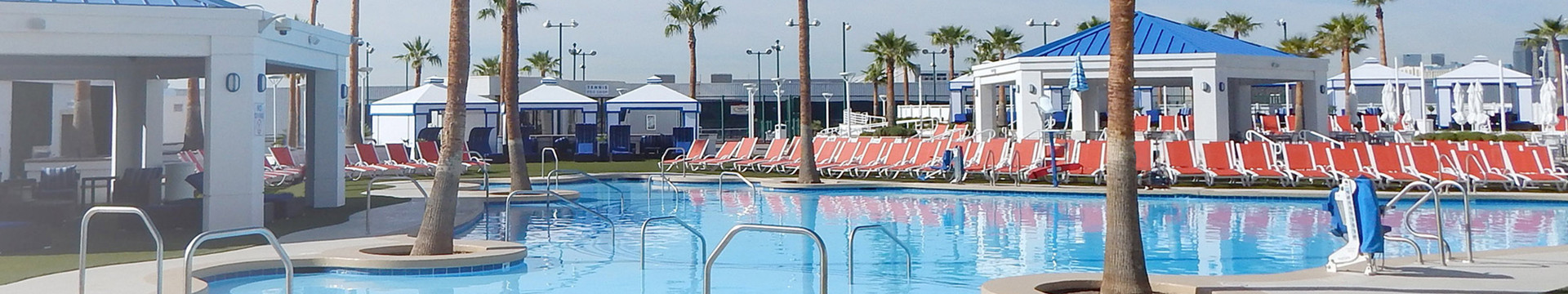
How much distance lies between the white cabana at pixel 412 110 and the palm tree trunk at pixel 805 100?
12.2m

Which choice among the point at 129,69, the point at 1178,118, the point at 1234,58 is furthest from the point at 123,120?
the point at 1178,118

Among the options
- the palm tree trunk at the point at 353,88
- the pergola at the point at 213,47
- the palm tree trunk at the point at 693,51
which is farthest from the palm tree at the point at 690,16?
the pergola at the point at 213,47

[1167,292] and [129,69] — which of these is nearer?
[1167,292]

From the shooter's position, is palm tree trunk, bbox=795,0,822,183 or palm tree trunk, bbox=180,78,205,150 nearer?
palm tree trunk, bbox=795,0,822,183

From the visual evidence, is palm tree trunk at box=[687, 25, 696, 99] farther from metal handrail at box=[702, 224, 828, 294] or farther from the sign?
metal handrail at box=[702, 224, 828, 294]

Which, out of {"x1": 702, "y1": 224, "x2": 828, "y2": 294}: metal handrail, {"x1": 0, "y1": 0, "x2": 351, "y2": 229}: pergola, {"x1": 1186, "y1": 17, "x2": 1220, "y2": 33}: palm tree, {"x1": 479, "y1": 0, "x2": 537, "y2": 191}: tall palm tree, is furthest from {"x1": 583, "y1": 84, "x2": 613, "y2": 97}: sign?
{"x1": 702, "y1": 224, "x2": 828, "y2": 294}: metal handrail

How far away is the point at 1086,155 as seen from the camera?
848 inches

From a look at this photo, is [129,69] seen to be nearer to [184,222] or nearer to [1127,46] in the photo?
[184,222]

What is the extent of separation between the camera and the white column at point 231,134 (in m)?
12.4

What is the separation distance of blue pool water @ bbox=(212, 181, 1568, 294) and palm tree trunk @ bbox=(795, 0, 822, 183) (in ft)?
4.46

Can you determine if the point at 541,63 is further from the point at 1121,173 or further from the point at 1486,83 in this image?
the point at 1121,173

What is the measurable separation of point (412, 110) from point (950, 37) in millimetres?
30289

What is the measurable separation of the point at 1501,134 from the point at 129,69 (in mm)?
26643

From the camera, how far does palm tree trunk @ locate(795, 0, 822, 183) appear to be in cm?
2084
